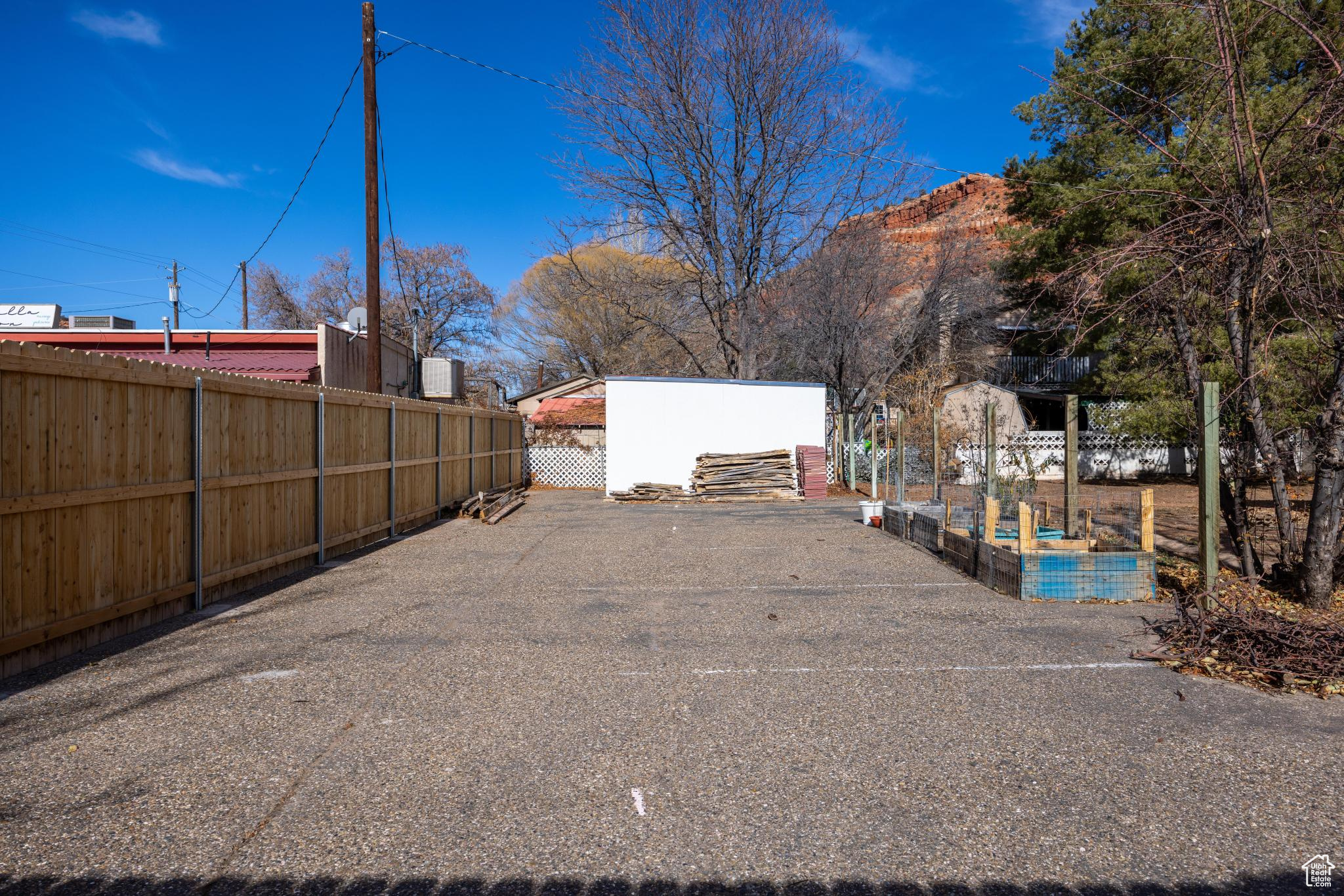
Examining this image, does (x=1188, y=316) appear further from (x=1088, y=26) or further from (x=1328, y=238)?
(x=1088, y=26)

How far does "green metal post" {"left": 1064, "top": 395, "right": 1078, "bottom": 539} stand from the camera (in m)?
8.74

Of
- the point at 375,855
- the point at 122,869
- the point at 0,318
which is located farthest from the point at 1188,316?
the point at 0,318

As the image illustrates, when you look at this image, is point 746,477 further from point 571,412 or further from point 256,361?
point 571,412

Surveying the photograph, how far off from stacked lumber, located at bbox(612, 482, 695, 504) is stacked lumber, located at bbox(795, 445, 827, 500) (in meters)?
2.57

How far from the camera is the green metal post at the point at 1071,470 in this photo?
8742 millimetres

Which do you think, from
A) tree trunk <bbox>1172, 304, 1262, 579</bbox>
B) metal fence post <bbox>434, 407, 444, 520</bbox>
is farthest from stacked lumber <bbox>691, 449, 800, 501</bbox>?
tree trunk <bbox>1172, 304, 1262, 579</bbox>

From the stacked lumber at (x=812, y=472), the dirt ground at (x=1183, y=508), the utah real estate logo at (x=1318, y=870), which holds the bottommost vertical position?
the utah real estate logo at (x=1318, y=870)

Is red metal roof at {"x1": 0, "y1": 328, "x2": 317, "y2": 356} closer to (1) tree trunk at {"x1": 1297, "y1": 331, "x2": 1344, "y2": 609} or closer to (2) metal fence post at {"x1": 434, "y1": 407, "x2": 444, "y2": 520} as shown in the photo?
(2) metal fence post at {"x1": 434, "y1": 407, "x2": 444, "y2": 520}

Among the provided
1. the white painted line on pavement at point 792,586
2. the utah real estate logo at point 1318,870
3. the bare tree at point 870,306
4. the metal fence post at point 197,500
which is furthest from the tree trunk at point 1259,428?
the bare tree at point 870,306

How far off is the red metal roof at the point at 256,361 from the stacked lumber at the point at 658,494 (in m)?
7.16

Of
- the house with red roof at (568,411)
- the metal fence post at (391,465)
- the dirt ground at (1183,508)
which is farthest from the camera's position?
the house with red roof at (568,411)

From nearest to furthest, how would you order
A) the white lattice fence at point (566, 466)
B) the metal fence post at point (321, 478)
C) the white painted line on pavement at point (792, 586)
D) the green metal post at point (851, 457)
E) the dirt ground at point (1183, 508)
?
the white painted line on pavement at point (792, 586)
the dirt ground at point (1183, 508)
the metal fence post at point (321, 478)
the green metal post at point (851, 457)
the white lattice fence at point (566, 466)

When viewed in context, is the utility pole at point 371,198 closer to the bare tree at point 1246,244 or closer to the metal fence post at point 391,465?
the metal fence post at point 391,465

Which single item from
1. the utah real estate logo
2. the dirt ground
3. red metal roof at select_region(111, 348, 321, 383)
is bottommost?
the utah real estate logo
